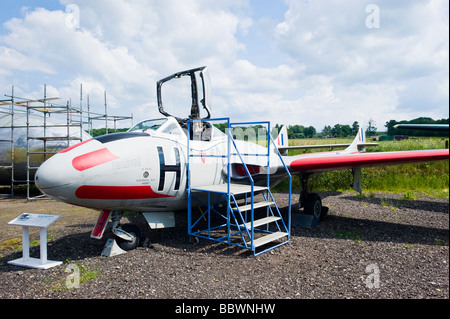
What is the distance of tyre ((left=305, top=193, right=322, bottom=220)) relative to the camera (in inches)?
354

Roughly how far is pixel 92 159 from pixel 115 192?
0.72 m

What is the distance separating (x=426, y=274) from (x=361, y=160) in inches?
122

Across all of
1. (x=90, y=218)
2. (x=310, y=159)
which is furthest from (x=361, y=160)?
(x=90, y=218)

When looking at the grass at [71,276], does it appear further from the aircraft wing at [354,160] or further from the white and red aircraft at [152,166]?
the aircraft wing at [354,160]

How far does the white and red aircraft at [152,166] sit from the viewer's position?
17.6ft

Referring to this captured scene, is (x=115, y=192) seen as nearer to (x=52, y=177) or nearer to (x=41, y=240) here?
(x=52, y=177)

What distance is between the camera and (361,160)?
7.11 metres

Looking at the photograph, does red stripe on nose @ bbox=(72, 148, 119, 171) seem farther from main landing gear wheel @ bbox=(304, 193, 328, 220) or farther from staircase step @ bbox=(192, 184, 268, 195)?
main landing gear wheel @ bbox=(304, 193, 328, 220)

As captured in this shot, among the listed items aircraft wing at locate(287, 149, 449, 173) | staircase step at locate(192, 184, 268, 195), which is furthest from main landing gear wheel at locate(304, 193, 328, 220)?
staircase step at locate(192, 184, 268, 195)

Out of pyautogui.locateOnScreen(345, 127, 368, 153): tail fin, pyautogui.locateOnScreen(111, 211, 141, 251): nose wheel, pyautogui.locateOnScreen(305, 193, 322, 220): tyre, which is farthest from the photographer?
pyautogui.locateOnScreen(345, 127, 368, 153): tail fin

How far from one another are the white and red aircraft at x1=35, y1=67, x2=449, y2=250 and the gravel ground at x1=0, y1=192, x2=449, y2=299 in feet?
2.91

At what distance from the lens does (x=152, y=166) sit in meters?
6.01
